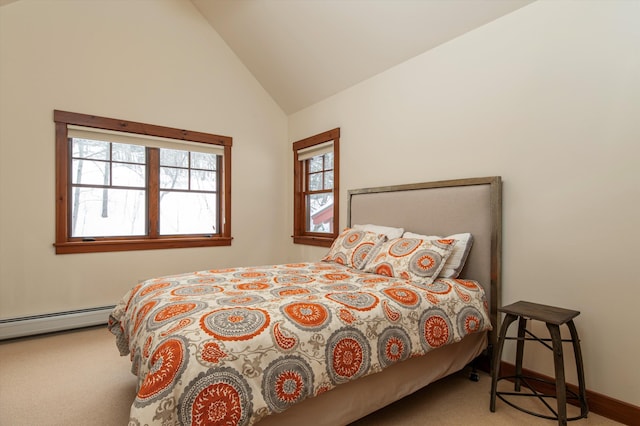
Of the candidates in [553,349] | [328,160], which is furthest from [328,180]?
[553,349]

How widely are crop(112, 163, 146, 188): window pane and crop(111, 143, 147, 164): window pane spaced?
0.06 m

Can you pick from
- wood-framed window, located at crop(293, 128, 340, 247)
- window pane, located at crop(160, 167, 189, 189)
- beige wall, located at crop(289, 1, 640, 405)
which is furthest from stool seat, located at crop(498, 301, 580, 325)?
window pane, located at crop(160, 167, 189, 189)

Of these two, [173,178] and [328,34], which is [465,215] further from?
[173,178]

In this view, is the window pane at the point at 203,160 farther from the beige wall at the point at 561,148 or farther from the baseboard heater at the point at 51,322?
the beige wall at the point at 561,148

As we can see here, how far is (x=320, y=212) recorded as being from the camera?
4.15m

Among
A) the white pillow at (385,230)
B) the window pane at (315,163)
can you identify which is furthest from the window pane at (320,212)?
the white pillow at (385,230)

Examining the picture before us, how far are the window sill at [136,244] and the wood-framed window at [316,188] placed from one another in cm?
100

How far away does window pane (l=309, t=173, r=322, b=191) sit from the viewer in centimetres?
414

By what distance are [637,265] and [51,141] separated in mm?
4494

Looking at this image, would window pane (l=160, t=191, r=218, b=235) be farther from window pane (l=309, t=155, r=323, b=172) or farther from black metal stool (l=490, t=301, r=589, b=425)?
black metal stool (l=490, t=301, r=589, b=425)

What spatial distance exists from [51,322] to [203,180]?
2016mm

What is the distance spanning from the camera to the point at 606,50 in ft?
6.03

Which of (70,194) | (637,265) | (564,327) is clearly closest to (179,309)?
(564,327)

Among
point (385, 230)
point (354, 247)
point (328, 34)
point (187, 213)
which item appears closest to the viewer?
point (354, 247)
